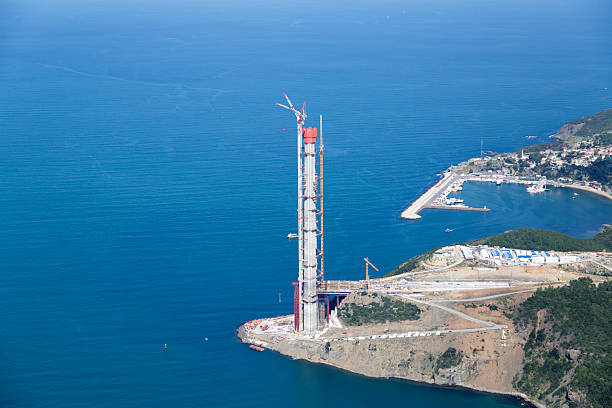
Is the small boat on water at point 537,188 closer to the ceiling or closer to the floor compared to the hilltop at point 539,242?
closer to the ceiling

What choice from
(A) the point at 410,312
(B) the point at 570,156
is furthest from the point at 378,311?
(B) the point at 570,156

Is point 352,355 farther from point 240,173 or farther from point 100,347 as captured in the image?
point 240,173

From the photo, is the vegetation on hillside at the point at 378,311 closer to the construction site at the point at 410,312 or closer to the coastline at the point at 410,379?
the construction site at the point at 410,312

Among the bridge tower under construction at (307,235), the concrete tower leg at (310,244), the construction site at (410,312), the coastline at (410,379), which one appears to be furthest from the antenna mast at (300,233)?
the coastline at (410,379)

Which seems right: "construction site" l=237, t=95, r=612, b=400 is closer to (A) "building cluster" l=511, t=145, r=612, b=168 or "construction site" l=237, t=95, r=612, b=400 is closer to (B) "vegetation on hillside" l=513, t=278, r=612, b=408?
(B) "vegetation on hillside" l=513, t=278, r=612, b=408

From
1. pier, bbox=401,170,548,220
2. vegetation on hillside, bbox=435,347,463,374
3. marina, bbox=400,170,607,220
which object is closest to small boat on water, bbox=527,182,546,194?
marina, bbox=400,170,607,220
